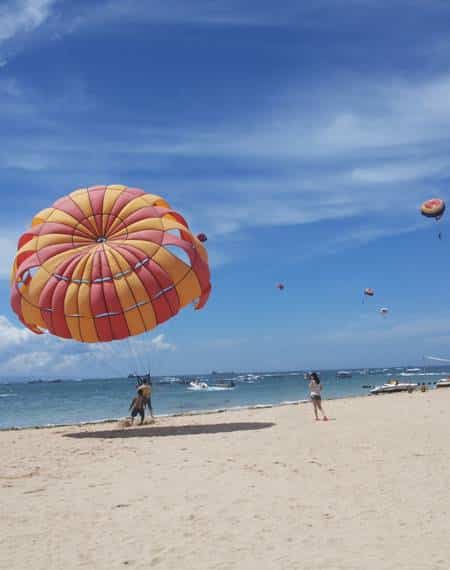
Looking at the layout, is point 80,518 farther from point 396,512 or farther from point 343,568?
point 396,512

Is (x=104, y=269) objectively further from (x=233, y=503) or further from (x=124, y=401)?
(x=124, y=401)

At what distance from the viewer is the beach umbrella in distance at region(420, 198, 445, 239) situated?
2239 centimetres

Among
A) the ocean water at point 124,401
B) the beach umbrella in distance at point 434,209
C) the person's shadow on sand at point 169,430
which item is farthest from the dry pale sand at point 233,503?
the ocean water at point 124,401

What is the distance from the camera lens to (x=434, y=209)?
2247cm

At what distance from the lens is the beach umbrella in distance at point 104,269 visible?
46.3 feet

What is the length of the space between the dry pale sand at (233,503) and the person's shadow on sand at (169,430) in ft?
5.58

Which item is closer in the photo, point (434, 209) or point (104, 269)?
point (104, 269)

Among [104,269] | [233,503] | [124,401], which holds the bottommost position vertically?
[233,503]

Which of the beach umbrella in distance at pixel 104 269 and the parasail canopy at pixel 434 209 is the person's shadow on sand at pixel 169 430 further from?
the parasail canopy at pixel 434 209

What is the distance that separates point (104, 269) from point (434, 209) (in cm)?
1454

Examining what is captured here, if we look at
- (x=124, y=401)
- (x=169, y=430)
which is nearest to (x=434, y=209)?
(x=169, y=430)

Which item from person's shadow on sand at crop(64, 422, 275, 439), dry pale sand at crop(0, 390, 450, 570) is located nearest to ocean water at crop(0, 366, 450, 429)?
person's shadow on sand at crop(64, 422, 275, 439)

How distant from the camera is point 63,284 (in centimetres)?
1427

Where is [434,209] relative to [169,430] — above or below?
above
